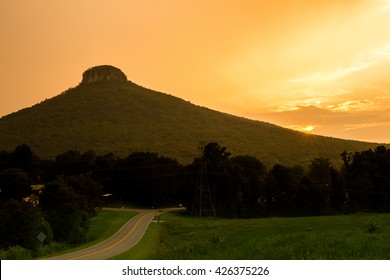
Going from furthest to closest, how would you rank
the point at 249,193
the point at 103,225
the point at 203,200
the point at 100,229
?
1. the point at 249,193
2. the point at 203,200
3. the point at 103,225
4. the point at 100,229

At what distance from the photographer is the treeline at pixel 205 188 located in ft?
214

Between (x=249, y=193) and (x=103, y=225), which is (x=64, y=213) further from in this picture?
(x=249, y=193)

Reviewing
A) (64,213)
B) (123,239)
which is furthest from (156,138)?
(123,239)

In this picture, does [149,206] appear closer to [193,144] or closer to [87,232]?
[87,232]

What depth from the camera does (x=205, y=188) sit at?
8669cm

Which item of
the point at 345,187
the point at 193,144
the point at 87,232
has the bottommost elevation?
the point at 87,232

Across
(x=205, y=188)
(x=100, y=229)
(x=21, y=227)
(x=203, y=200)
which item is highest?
(x=205, y=188)

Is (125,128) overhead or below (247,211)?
overhead

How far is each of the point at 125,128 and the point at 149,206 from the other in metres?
93.9

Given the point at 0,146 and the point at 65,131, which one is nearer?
the point at 0,146

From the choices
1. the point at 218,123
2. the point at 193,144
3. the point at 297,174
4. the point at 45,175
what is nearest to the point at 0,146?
the point at 45,175

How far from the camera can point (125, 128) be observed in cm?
19000

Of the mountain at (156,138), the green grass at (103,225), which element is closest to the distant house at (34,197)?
the green grass at (103,225)

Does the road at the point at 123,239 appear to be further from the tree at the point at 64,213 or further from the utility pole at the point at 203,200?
the utility pole at the point at 203,200
